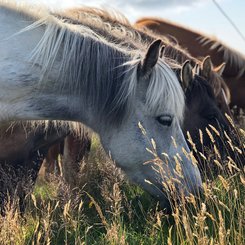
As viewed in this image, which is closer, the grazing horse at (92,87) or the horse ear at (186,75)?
the grazing horse at (92,87)

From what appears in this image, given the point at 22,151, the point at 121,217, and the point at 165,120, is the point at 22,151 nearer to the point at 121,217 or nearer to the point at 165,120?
the point at 121,217

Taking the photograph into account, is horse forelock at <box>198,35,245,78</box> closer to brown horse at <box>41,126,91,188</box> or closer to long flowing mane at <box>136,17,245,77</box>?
long flowing mane at <box>136,17,245,77</box>

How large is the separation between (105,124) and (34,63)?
679 mm

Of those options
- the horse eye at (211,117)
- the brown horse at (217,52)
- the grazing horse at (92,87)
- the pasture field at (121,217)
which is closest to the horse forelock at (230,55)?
the brown horse at (217,52)

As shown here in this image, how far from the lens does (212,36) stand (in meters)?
8.32

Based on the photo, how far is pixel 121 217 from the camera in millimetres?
3895

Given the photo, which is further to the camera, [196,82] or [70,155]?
[70,155]

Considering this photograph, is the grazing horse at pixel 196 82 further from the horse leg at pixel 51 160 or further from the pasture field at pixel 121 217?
the horse leg at pixel 51 160

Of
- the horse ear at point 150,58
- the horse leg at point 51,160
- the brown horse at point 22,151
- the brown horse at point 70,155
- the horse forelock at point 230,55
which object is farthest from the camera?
the horse forelock at point 230,55

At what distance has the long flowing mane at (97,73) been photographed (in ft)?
11.0

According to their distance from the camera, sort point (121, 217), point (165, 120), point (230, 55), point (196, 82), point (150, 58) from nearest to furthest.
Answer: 1. point (150, 58)
2. point (165, 120)
3. point (121, 217)
4. point (196, 82)
5. point (230, 55)

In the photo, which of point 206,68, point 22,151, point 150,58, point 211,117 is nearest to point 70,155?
point 22,151

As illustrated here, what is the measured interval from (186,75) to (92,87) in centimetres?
149

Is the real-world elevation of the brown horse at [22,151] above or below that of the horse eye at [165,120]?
below
